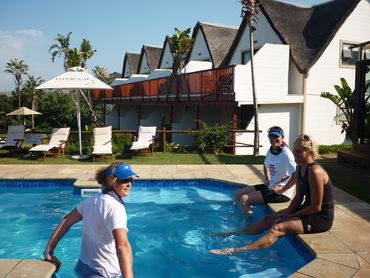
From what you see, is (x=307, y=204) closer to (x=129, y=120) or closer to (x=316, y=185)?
(x=316, y=185)

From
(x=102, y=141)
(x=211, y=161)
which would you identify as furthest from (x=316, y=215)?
(x=102, y=141)

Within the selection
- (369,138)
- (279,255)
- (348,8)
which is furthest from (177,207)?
(348,8)

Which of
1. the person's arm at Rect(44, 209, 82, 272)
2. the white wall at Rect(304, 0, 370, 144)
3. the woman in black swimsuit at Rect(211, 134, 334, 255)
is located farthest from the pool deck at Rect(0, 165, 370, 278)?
the white wall at Rect(304, 0, 370, 144)

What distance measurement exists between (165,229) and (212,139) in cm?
730

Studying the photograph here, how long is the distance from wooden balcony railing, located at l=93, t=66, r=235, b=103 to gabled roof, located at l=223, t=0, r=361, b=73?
15.0 ft

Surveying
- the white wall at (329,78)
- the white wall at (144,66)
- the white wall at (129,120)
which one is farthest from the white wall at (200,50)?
the white wall at (144,66)

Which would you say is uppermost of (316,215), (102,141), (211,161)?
(102,141)

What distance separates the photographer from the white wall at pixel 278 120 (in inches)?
656

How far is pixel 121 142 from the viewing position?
46.8 feet

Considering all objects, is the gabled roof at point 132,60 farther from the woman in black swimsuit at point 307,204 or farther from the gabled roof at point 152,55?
the woman in black swimsuit at point 307,204

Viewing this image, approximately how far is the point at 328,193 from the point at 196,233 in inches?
117

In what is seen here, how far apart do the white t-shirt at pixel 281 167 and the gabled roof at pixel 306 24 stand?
41.4ft

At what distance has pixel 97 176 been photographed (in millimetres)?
3117

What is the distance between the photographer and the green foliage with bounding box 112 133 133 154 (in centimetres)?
1392
